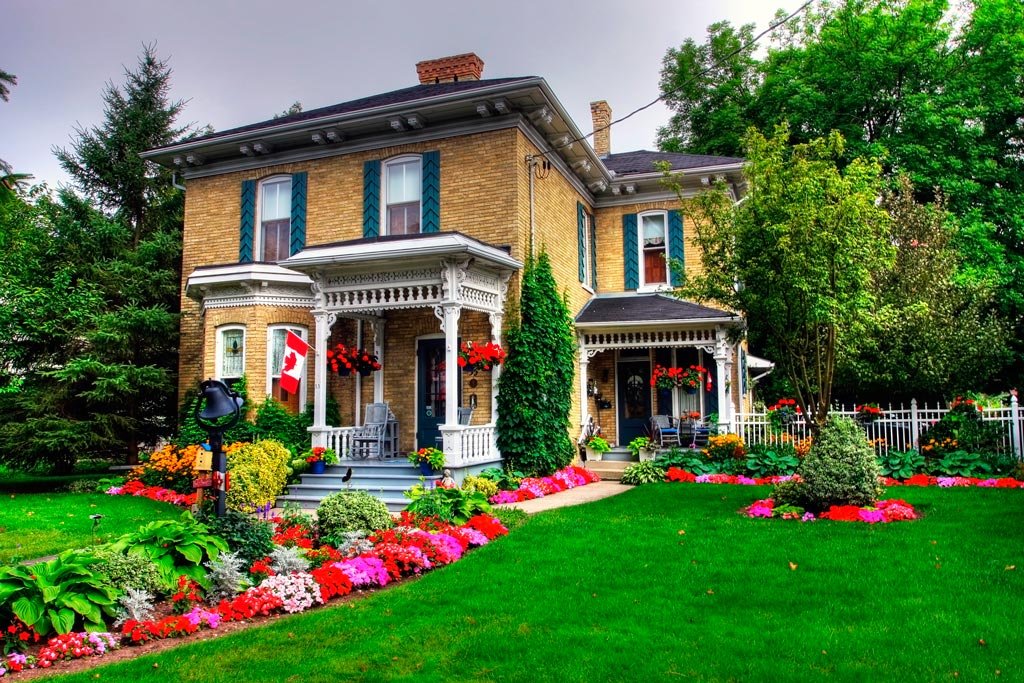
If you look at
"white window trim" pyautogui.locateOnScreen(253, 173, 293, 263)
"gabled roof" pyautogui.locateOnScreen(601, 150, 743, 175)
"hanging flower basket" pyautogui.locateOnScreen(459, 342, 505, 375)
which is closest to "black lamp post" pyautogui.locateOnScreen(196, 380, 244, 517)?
"hanging flower basket" pyautogui.locateOnScreen(459, 342, 505, 375)

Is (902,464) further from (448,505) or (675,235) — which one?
(448,505)

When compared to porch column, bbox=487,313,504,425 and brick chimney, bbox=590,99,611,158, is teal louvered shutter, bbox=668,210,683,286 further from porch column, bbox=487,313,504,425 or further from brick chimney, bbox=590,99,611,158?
porch column, bbox=487,313,504,425

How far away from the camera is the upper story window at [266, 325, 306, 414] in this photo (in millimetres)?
14570

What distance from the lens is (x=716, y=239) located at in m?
11.0

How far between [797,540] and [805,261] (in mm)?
3795

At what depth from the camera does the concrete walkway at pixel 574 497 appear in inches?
445

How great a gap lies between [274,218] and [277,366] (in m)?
3.55

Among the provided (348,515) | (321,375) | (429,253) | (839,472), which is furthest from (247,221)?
(839,472)

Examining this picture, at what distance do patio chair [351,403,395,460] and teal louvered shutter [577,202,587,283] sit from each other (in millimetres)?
5881

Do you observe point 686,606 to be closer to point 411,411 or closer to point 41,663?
point 41,663

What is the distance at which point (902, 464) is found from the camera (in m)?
13.0

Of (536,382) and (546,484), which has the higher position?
(536,382)

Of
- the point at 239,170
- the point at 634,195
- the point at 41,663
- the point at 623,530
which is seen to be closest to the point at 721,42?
the point at 634,195

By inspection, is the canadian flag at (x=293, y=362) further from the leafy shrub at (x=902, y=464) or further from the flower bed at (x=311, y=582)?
the leafy shrub at (x=902, y=464)
